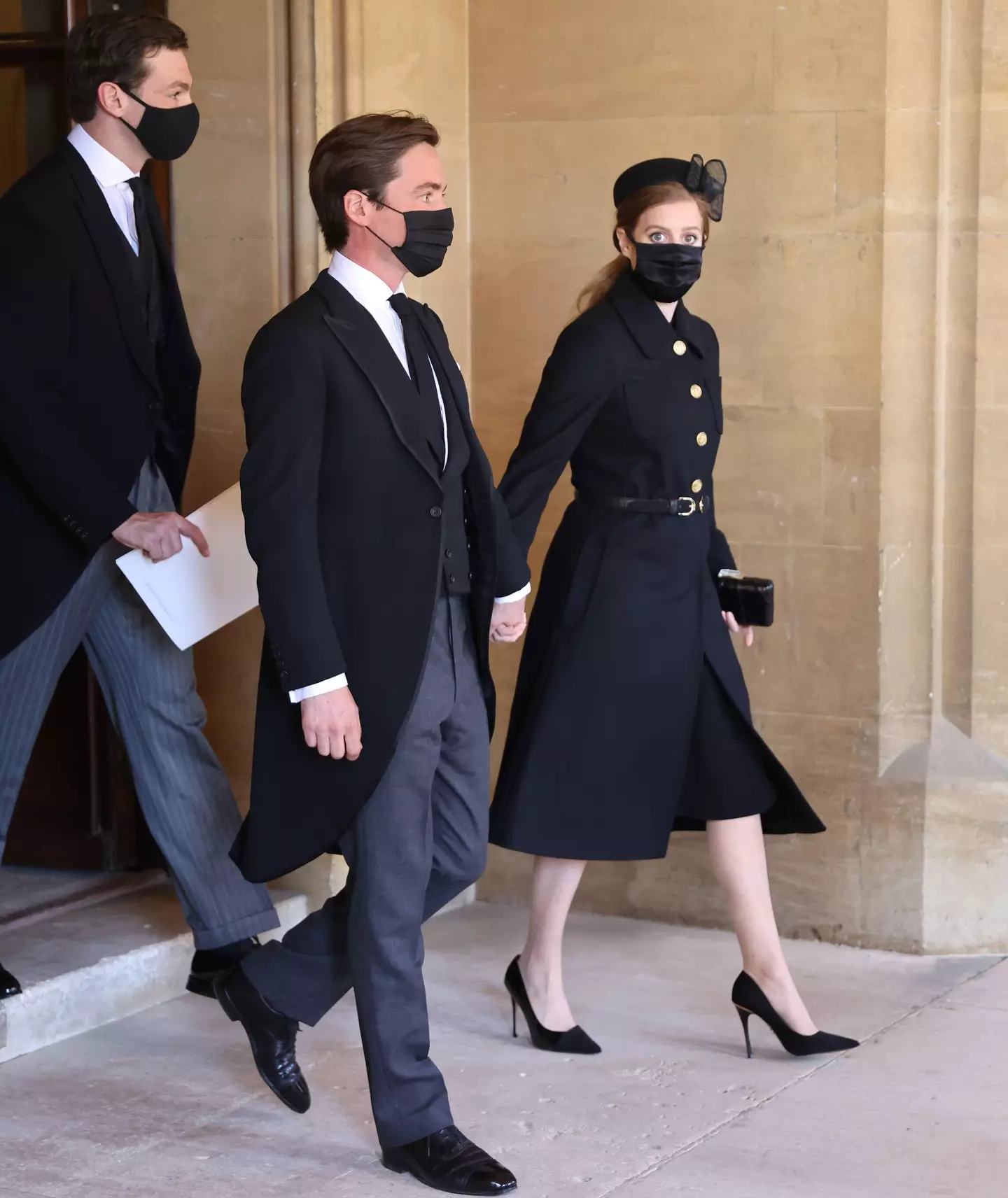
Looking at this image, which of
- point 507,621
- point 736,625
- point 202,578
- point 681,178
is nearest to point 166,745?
point 202,578

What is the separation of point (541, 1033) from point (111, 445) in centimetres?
149

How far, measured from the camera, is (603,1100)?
379cm

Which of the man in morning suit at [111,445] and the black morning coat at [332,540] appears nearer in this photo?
the black morning coat at [332,540]

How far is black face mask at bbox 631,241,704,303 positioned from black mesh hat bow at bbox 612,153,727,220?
0.40 feet

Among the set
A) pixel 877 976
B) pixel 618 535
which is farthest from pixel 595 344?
pixel 877 976

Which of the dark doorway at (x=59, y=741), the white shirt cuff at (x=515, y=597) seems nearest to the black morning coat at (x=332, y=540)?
the white shirt cuff at (x=515, y=597)

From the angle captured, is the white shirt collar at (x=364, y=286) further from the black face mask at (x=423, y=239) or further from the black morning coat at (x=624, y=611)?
the black morning coat at (x=624, y=611)

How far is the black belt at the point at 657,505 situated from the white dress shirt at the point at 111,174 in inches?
42.6

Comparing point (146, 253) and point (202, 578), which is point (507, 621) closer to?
point (202, 578)

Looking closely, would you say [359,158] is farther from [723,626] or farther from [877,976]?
[877,976]

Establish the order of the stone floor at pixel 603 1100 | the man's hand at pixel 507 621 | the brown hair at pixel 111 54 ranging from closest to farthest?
the stone floor at pixel 603 1100 → the man's hand at pixel 507 621 → the brown hair at pixel 111 54

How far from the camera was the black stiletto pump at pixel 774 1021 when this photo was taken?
400 cm

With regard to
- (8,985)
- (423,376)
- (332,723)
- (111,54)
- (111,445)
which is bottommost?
(8,985)

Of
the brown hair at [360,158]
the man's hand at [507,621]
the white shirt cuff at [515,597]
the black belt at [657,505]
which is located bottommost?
the man's hand at [507,621]
